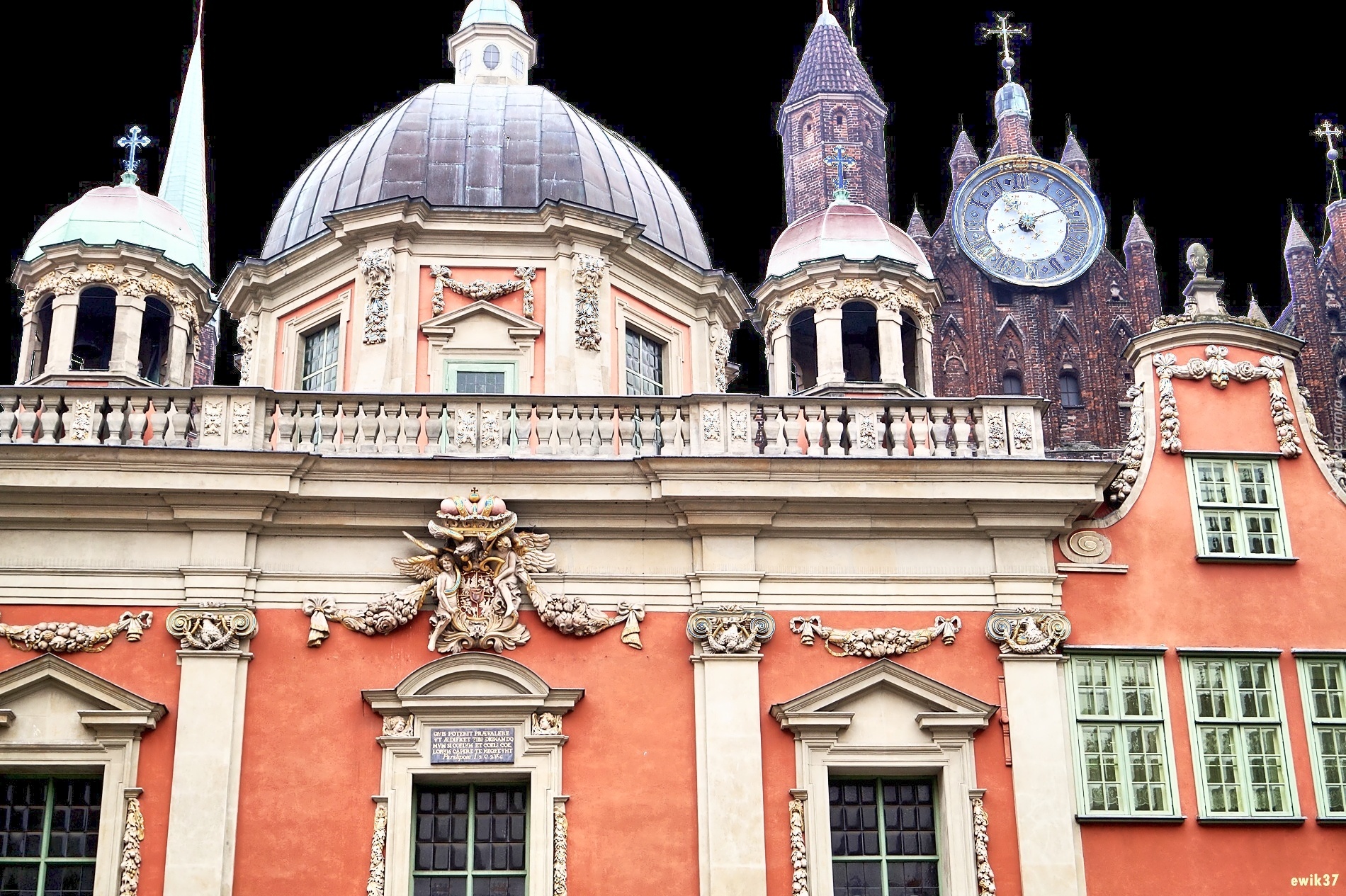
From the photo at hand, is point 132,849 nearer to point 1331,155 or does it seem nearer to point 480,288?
point 480,288

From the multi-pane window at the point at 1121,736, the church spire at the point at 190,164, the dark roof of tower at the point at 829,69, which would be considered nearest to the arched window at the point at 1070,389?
the dark roof of tower at the point at 829,69

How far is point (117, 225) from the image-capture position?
25.2 m

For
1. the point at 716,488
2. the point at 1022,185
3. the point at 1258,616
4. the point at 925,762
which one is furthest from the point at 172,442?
the point at 1022,185

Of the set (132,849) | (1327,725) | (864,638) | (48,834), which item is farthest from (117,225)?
(1327,725)

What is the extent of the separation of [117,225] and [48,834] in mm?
9601

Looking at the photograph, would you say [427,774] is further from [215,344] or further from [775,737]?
[215,344]

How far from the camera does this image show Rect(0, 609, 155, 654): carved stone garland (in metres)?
19.9

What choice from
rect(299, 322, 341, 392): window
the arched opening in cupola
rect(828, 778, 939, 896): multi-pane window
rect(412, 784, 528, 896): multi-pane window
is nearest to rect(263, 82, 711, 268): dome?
rect(299, 322, 341, 392): window

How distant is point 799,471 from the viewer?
20.8 m

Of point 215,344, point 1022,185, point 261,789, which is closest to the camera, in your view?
point 261,789

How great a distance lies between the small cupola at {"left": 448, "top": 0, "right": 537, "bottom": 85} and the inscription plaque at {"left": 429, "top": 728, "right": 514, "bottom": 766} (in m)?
14.8

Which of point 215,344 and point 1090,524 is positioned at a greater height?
point 215,344

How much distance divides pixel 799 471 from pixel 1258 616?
232 inches

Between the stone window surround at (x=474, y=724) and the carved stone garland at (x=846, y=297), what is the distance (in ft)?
25.1
